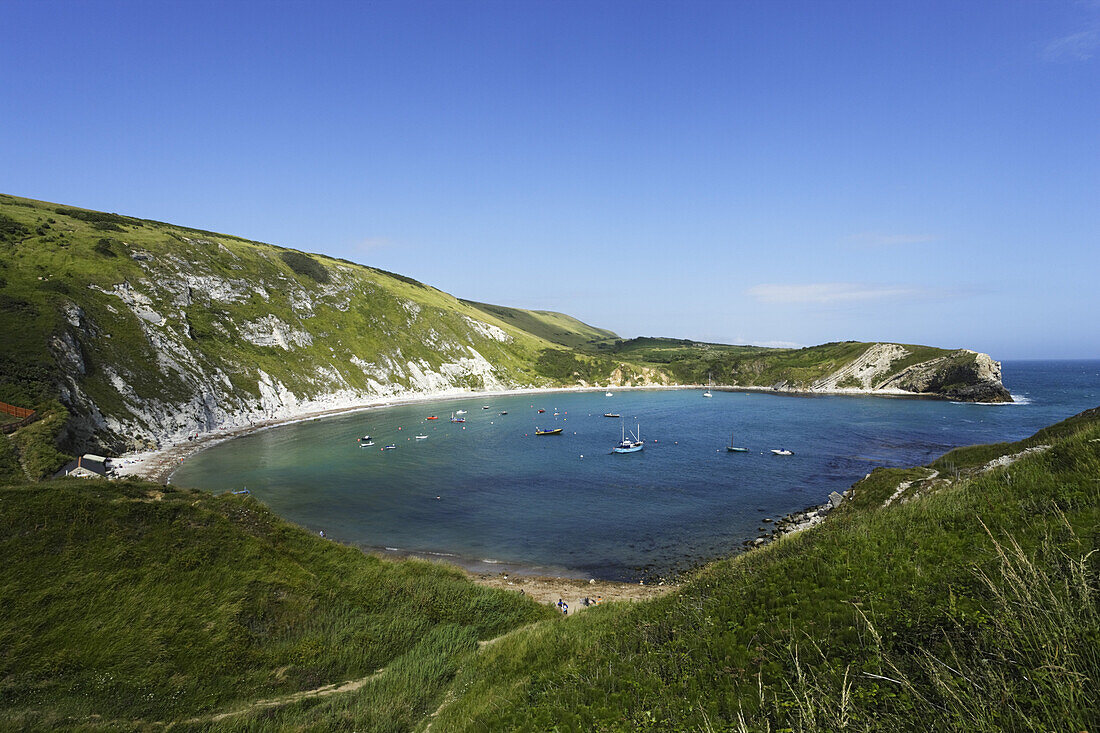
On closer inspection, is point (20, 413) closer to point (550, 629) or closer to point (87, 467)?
point (87, 467)

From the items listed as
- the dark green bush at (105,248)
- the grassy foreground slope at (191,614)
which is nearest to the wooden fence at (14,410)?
the grassy foreground slope at (191,614)

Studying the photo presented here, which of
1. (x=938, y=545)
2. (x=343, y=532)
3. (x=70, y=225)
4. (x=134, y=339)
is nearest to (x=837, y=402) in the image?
(x=343, y=532)

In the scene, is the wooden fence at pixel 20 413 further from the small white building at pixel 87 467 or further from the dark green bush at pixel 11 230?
the dark green bush at pixel 11 230

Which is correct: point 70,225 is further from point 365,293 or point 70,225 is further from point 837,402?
point 837,402

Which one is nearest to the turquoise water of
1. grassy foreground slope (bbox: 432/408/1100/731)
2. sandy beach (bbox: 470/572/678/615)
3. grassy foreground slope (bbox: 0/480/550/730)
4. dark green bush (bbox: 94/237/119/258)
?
sandy beach (bbox: 470/572/678/615)

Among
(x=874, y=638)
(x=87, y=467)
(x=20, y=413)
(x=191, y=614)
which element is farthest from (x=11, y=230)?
(x=874, y=638)
